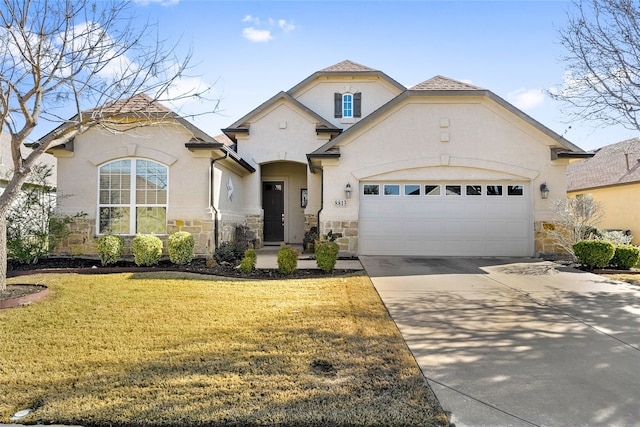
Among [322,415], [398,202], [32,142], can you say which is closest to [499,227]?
[398,202]

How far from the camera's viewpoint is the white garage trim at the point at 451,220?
11.9m

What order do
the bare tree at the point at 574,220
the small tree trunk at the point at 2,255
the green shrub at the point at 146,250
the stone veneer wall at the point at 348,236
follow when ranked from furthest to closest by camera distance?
the stone veneer wall at the point at 348,236
the bare tree at the point at 574,220
the green shrub at the point at 146,250
the small tree trunk at the point at 2,255

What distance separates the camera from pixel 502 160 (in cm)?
1179

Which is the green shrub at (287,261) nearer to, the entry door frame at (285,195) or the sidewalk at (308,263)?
the sidewalk at (308,263)

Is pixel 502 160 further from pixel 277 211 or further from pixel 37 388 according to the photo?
pixel 37 388

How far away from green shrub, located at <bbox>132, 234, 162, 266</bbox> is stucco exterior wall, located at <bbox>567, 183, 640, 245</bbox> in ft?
60.3

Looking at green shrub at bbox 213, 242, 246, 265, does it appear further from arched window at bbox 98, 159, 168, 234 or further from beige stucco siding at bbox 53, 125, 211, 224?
→ arched window at bbox 98, 159, 168, 234

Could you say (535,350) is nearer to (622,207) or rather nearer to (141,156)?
(141,156)

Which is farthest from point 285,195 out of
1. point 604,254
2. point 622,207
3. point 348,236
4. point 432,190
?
point 622,207

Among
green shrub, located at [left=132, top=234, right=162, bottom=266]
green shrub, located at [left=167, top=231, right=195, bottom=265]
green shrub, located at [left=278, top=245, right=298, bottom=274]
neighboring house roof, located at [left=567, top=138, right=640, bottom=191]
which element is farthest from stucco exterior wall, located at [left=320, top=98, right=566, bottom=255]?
neighboring house roof, located at [left=567, top=138, right=640, bottom=191]

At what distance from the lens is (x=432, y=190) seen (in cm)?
1200

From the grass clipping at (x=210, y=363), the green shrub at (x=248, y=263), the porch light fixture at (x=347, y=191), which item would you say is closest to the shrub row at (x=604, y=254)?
the porch light fixture at (x=347, y=191)

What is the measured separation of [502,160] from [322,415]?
11150 mm

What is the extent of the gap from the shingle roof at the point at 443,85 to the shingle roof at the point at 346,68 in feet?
17.1
